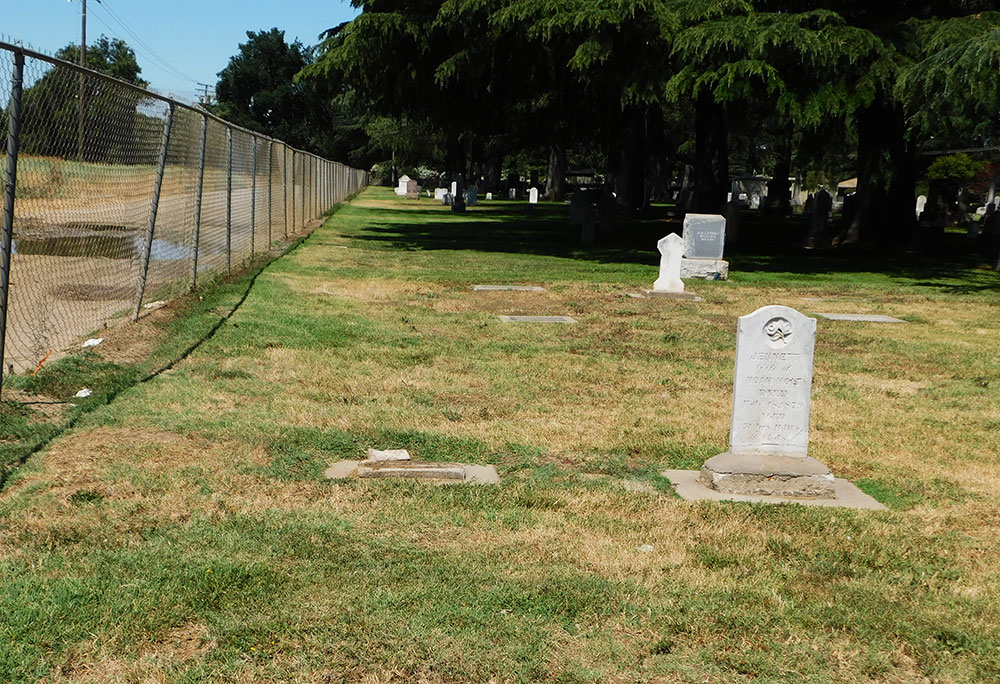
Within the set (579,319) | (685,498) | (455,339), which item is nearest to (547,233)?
(579,319)

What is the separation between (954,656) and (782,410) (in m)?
2.24

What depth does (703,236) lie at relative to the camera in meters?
17.6

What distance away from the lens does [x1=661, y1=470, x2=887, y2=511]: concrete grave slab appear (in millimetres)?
5406

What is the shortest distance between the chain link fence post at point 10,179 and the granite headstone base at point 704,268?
42.8ft

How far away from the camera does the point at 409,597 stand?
3.93m

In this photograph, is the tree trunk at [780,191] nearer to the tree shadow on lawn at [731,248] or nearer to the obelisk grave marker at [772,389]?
the tree shadow on lawn at [731,248]

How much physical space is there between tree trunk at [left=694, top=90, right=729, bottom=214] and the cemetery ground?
49.8 feet

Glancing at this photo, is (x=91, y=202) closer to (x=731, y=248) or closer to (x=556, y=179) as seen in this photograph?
(x=731, y=248)

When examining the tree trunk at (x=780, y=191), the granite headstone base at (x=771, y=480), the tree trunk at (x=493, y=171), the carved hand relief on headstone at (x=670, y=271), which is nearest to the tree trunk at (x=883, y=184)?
the carved hand relief on headstone at (x=670, y=271)

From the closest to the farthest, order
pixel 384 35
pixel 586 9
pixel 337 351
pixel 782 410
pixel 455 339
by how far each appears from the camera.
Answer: pixel 782 410 → pixel 337 351 → pixel 455 339 → pixel 586 9 → pixel 384 35

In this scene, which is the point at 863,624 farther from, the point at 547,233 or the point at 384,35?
the point at 547,233

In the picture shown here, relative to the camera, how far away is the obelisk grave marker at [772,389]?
575 centimetres

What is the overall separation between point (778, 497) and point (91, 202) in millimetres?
5367

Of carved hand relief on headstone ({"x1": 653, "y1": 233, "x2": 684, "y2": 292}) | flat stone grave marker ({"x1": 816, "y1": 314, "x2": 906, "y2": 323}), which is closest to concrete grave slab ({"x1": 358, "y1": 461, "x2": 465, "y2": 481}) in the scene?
flat stone grave marker ({"x1": 816, "y1": 314, "x2": 906, "y2": 323})
